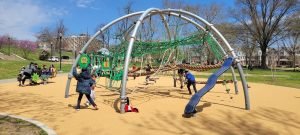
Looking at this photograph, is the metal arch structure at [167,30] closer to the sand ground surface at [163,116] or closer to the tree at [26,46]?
the sand ground surface at [163,116]

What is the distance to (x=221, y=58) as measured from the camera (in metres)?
14.4

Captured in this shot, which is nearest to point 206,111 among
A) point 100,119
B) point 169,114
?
point 169,114

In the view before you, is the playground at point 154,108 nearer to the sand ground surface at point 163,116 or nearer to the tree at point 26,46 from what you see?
the sand ground surface at point 163,116

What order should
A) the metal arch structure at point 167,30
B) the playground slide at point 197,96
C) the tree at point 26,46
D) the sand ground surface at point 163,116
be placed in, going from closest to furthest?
the sand ground surface at point 163,116, the playground slide at point 197,96, the metal arch structure at point 167,30, the tree at point 26,46

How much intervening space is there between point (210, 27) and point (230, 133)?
648 centimetres

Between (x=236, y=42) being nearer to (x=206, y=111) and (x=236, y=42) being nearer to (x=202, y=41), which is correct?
(x=202, y=41)

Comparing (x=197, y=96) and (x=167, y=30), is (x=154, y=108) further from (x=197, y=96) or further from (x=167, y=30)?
(x=167, y=30)

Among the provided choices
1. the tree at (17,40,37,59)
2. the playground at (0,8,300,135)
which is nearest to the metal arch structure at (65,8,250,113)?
the playground at (0,8,300,135)

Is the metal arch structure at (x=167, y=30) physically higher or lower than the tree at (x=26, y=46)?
lower

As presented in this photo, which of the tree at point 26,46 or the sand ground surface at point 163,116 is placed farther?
the tree at point 26,46

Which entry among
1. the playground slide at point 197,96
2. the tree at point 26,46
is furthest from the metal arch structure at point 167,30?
the tree at point 26,46

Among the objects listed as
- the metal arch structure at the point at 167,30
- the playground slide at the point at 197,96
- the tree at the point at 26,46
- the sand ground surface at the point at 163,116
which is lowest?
the sand ground surface at the point at 163,116

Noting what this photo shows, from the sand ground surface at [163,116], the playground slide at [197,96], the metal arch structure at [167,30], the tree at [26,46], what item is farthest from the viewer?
the tree at [26,46]

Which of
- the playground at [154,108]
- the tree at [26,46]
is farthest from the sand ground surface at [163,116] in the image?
the tree at [26,46]
